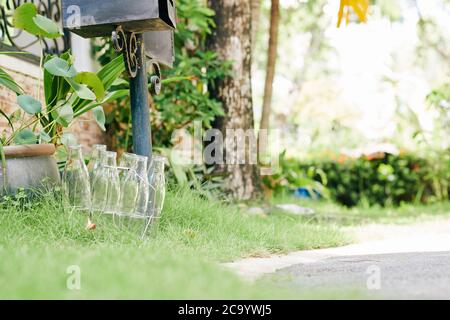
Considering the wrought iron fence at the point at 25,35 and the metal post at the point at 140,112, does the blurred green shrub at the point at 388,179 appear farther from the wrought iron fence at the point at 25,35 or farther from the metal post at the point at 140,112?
the metal post at the point at 140,112

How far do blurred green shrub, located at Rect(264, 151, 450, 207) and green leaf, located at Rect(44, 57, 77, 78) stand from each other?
5.86 m

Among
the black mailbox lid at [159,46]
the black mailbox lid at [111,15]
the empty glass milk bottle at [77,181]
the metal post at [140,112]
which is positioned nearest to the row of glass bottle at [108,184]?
the empty glass milk bottle at [77,181]

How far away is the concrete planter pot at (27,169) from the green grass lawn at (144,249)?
0.36 ft

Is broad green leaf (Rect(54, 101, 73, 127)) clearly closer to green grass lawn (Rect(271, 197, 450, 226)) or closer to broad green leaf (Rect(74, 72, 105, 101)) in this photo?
broad green leaf (Rect(74, 72, 105, 101))

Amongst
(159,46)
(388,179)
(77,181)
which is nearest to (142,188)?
(77,181)

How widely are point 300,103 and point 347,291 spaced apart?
1413 centimetres

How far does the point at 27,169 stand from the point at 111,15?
974 millimetres

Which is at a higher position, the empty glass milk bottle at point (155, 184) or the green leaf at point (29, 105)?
the green leaf at point (29, 105)

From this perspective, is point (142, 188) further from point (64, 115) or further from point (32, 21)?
point (32, 21)

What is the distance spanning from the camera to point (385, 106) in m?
14.4

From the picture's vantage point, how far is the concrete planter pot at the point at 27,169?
3758 mm
